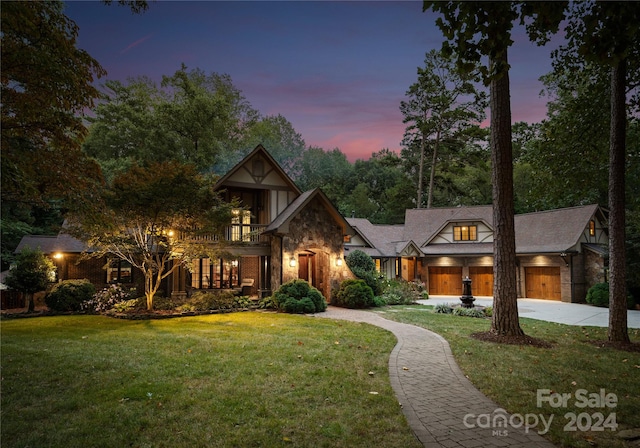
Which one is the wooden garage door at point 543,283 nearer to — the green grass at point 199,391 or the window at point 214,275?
the green grass at point 199,391

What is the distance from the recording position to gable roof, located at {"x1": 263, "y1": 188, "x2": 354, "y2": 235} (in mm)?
17172

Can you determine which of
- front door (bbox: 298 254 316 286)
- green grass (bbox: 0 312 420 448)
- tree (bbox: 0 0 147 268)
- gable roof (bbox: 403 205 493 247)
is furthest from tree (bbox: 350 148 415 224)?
tree (bbox: 0 0 147 268)

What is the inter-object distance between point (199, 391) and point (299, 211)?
1256 cm

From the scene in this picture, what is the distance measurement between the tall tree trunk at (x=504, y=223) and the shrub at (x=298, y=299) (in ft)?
24.9

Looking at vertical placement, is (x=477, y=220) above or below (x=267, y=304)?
above

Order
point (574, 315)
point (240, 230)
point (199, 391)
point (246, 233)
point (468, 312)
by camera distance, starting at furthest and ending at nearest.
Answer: point (246, 233)
point (240, 230)
point (574, 315)
point (468, 312)
point (199, 391)

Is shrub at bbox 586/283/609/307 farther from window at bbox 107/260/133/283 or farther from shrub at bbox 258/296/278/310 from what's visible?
window at bbox 107/260/133/283

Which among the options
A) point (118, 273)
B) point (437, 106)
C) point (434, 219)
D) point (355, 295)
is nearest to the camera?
point (355, 295)

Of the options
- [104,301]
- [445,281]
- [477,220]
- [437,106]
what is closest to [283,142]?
[437,106]

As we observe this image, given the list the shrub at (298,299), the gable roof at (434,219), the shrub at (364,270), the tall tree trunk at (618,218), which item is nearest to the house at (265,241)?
the shrub at (364,270)

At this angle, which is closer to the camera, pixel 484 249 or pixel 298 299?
pixel 298 299

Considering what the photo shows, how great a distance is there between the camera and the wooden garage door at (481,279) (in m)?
25.0

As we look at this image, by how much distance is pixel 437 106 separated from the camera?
33750 millimetres

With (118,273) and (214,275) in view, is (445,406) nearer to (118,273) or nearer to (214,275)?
(214,275)
